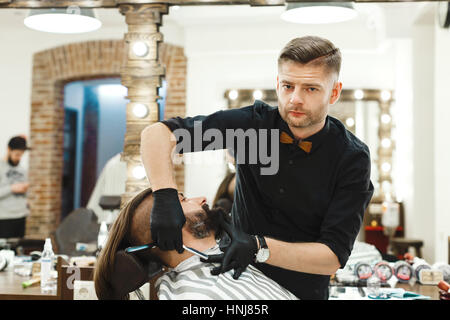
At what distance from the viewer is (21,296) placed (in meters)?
2.16

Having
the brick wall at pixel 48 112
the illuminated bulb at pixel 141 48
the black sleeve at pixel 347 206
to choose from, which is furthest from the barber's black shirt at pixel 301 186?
the brick wall at pixel 48 112

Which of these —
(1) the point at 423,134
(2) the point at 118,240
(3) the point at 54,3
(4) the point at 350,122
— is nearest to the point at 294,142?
(2) the point at 118,240

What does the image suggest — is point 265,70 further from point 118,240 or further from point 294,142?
point 118,240

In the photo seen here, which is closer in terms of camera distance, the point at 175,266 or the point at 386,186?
the point at 175,266

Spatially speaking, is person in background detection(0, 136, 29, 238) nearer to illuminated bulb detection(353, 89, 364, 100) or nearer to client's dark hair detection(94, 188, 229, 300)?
client's dark hair detection(94, 188, 229, 300)

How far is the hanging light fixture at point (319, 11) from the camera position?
2.59 metres

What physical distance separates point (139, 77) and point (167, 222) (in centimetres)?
145

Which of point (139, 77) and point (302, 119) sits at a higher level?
point (139, 77)

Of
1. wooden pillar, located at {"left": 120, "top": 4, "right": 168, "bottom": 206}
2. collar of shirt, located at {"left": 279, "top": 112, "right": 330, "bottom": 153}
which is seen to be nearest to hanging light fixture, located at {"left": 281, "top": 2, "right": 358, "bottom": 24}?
wooden pillar, located at {"left": 120, "top": 4, "right": 168, "bottom": 206}

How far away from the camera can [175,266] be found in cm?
153

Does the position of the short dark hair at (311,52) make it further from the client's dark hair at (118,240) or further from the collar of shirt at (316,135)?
the client's dark hair at (118,240)

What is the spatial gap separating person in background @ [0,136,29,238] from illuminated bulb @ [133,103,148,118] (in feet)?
6.17
